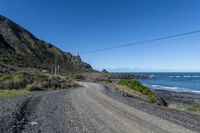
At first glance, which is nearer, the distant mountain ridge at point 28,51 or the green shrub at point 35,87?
the green shrub at point 35,87

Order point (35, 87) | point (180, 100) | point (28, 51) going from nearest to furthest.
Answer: point (35, 87) → point (180, 100) → point (28, 51)

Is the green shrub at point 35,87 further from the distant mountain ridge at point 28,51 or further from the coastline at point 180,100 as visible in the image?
the distant mountain ridge at point 28,51

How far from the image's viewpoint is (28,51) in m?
118

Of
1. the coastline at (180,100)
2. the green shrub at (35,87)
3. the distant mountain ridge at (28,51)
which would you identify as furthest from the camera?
the distant mountain ridge at (28,51)

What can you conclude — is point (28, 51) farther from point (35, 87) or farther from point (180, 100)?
point (35, 87)

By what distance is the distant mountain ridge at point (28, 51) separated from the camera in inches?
4083

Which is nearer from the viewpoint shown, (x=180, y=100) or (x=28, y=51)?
(x=180, y=100)

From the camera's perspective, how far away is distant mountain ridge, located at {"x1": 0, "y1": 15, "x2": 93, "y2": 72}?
104 meters

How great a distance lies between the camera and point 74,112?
14953 mm

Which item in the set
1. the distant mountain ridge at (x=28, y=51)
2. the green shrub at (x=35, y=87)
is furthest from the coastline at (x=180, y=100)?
the distant mountain ridge at (x=28, y=51)

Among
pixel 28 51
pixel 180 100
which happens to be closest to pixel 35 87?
pixel 180 100

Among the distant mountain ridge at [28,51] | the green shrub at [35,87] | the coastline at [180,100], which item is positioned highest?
the distant mountain ridge at [28,51]

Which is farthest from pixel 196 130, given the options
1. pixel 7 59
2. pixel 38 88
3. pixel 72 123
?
pixel 7 59

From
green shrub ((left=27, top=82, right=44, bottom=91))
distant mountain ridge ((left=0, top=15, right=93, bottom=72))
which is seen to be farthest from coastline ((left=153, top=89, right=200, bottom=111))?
A: distant mountain ridge ((left=0, top=15, right=93, bottom=72))
